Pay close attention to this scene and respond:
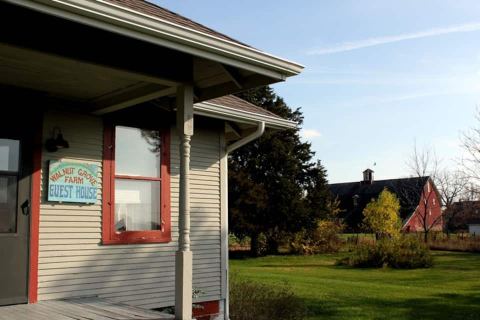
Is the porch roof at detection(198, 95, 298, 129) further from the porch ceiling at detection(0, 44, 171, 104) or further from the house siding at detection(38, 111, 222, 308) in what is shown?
the porch ceiling at detection(0, 44, 171, 104)

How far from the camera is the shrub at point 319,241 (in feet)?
93.2

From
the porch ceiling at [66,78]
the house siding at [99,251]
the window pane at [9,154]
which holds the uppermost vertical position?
the porch ceiling at [66,78]

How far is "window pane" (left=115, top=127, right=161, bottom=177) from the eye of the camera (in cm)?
662

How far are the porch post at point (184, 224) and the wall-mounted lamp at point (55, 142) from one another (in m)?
1.67

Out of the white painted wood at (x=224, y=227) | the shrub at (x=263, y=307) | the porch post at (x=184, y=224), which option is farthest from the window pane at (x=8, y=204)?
→ the shrub at (x=263, y=307)

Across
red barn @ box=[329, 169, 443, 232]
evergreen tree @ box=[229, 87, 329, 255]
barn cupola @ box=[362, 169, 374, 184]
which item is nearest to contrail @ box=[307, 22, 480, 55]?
evergreen tree @ box=[229, 87, 329, 255]

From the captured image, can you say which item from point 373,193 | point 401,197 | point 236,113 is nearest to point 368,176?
point 373,193

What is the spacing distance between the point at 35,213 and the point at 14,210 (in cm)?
23

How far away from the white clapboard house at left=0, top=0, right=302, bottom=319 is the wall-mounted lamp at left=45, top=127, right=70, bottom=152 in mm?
15

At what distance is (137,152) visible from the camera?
6.75 m

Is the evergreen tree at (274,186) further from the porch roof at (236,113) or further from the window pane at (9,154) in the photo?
the window pane at (9,154)

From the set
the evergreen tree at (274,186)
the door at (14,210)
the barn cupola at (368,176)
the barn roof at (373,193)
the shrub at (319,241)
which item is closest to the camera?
the door at (14,210)

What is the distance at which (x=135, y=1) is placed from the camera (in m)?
5.28

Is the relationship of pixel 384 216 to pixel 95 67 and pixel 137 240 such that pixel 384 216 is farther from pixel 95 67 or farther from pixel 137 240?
pixel 95 67
